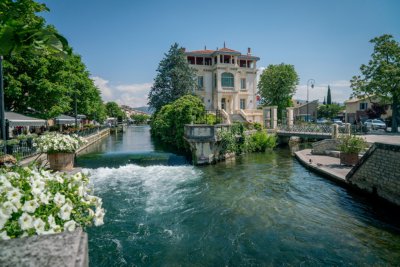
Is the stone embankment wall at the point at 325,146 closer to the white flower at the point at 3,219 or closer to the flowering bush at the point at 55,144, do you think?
the flowering bush at the point at 55,144

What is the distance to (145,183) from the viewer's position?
14.5 m

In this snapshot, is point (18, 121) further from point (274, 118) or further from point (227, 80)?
point (227, 80)

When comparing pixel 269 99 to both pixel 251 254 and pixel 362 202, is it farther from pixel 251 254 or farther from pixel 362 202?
pixel 251 254

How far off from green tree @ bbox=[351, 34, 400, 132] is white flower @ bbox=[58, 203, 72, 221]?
35.6 m

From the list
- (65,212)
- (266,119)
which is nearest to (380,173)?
(65,212)

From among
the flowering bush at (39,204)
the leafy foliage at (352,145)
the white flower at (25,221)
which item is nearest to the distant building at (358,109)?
the leafy foliage at (352,145)

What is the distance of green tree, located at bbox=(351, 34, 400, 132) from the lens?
2969 centimetres

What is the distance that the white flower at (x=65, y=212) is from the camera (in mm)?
2514

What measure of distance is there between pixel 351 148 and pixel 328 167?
1673 mm

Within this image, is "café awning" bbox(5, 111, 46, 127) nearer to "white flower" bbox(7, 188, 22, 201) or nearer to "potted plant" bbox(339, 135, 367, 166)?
"white flower" bbox(7, 188, 22, 201)

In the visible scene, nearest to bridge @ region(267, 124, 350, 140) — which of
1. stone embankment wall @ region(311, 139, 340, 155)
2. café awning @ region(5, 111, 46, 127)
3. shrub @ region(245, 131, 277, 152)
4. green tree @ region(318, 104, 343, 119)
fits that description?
shrub @ region(245, 131, 277, 152)

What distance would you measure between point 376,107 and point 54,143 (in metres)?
52.8

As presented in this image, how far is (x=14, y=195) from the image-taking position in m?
2.42

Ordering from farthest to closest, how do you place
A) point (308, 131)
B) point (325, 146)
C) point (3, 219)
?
1. point (308, 131)
2. point (325, 146)
3. point (3, 219)
